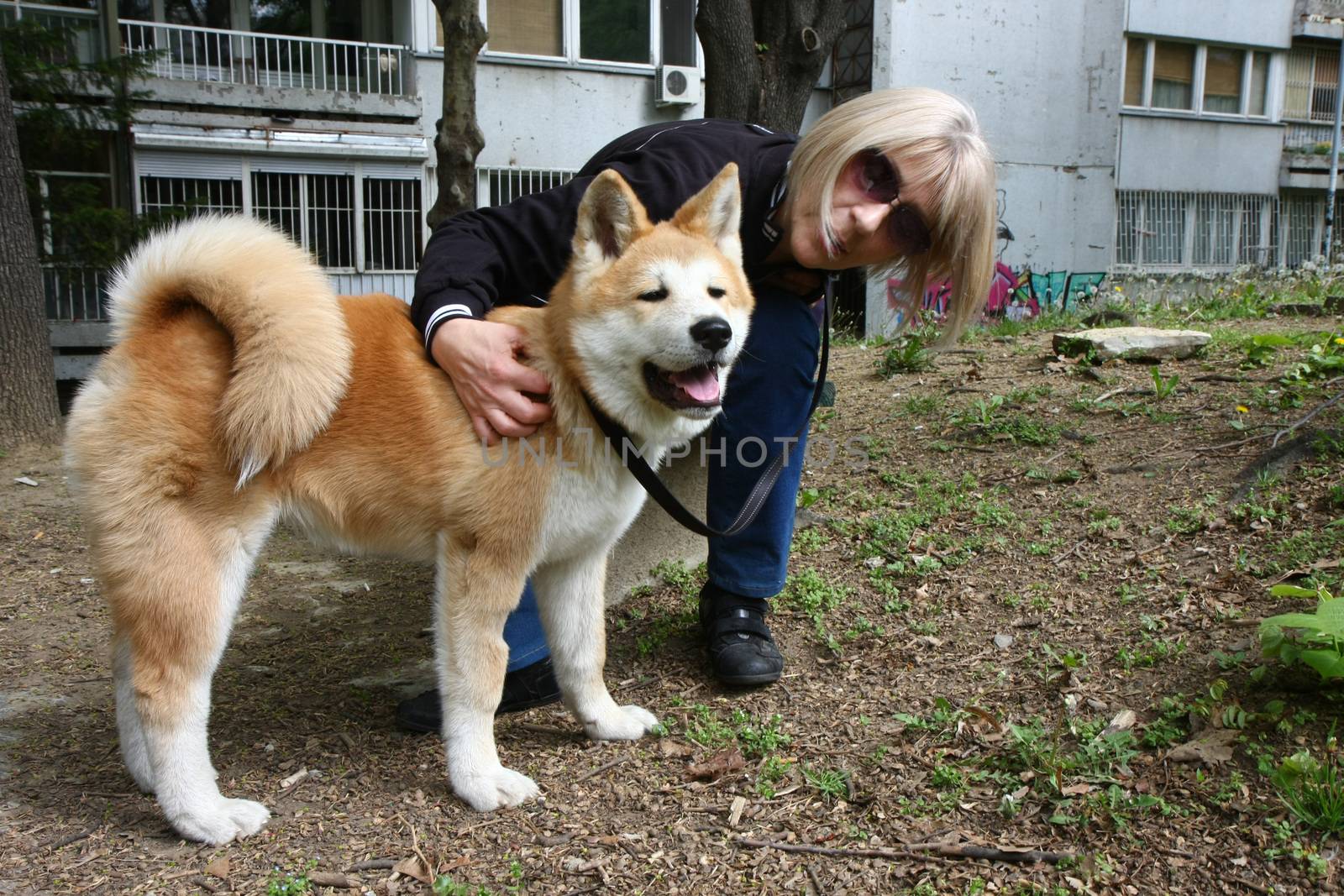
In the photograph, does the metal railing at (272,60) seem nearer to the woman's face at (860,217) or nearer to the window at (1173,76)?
the woman's face at (860,217)

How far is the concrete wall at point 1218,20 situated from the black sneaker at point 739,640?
1904cm

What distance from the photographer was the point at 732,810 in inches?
93.4

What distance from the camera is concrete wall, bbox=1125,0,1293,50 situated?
18156 mm

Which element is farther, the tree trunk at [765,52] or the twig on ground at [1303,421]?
the tree trunk at [765,52]

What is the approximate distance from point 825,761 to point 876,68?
51.8 ft

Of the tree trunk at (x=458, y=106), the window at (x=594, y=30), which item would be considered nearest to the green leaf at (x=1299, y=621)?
the tree trunk at (x=458, y=106)

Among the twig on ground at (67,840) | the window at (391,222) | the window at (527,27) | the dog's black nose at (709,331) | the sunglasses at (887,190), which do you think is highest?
the window at (527,27)

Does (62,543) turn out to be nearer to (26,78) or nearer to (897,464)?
(897,464)

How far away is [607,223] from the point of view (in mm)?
2510

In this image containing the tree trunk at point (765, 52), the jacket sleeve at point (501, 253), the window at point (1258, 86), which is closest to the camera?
the jacket sleeve at point (501, 253)

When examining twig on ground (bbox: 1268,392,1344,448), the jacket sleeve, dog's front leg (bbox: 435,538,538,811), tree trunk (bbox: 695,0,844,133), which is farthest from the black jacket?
tree trunk (bbox: 695,0,844,133)

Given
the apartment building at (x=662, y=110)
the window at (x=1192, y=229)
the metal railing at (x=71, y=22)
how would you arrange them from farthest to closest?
1. the window at (x=1192, y=229)
2. the apartment building at (x=662, y=110)
3. the metal railing at (x=71, y=22)

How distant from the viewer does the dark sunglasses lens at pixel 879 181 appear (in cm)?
286

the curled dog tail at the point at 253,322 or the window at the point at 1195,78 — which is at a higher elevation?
the window at the point at 1195,78
